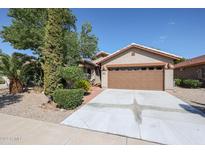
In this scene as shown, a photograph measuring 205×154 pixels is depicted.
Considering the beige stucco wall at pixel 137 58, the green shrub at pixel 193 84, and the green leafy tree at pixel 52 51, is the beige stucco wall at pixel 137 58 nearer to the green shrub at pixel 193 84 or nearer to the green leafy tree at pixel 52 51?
the green shrub at pixel 193 84

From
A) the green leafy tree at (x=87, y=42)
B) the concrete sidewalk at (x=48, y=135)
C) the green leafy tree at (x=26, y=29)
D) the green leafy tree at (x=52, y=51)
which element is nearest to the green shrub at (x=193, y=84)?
the green leafy tree at (x=52, y=51)

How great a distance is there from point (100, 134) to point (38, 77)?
13.9 meters

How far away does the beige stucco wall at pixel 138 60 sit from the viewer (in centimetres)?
1342

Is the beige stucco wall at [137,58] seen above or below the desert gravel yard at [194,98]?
above

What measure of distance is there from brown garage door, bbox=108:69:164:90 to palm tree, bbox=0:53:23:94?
9020mm

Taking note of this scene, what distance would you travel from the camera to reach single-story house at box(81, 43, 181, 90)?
1350 cm

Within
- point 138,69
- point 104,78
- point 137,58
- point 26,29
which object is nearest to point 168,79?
point 138,69

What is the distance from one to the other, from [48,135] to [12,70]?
10.3 m

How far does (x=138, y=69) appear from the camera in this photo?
14.5 metres

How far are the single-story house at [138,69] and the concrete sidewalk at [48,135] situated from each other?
427 inches

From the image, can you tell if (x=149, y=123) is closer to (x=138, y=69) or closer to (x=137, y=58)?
(x=138, y=69)
